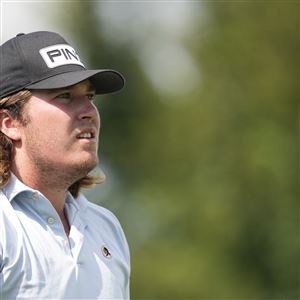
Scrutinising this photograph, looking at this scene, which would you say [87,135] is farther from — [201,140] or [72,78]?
[201,140]

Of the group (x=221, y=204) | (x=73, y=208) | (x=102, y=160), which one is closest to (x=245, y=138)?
(x=221, y=204)

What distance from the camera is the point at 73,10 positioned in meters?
32.0

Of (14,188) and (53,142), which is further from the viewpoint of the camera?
(53,142)

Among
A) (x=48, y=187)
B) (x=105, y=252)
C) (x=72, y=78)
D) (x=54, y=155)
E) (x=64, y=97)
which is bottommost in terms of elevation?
(x=105, y=252)

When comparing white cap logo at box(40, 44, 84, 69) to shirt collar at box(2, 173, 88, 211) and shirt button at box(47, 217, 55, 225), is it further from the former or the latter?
shirt button at box(47, 217, 55, 225)

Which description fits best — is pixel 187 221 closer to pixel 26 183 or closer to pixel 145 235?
pixel 145 235

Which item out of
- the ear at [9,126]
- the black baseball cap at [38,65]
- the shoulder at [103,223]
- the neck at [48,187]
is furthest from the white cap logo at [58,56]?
the shoulder at [103,223]

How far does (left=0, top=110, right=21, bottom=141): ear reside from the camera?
595 centimetres

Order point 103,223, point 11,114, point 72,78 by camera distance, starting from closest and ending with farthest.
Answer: point 72,78 → point 11,114 → point 103,223

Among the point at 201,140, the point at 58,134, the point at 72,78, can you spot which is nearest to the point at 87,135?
the point at 58,134

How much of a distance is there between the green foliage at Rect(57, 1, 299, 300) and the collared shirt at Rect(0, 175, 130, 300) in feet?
61.9

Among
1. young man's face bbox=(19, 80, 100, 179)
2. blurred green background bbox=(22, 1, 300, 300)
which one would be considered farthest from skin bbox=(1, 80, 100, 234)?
blurred green background bbox=(22, 1, 300, 300)

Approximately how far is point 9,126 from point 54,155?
294mm

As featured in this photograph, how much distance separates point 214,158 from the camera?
28.5 meters
